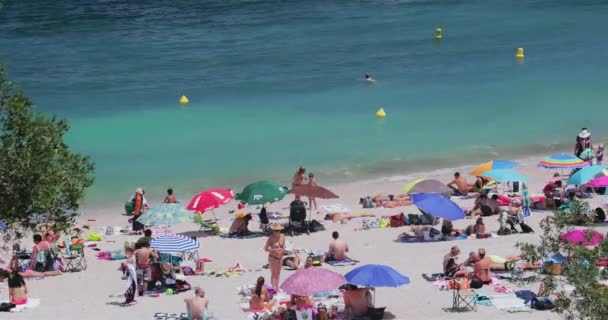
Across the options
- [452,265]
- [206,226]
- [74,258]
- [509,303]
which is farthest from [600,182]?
[74,258]

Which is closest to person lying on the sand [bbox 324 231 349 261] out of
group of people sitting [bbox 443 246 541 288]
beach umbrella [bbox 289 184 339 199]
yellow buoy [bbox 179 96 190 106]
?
group of people sitting [bbox 443 246 541 288]

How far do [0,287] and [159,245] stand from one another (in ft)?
10.2

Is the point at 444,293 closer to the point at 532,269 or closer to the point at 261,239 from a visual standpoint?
the point at 532,269

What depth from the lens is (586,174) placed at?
84.7 feet

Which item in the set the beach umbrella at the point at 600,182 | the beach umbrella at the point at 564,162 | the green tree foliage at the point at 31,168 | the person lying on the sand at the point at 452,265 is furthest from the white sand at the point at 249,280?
the green tree foliage at the point at 31,168

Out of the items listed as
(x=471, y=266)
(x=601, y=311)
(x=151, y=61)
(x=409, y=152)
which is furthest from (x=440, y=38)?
(x=601, y=311)

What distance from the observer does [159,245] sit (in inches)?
814

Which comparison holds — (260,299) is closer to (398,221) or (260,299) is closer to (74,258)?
(74,258)

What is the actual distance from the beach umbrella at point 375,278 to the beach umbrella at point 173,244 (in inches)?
157

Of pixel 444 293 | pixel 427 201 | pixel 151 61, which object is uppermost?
pixel 151 61

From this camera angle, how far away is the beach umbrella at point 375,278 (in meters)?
17.8

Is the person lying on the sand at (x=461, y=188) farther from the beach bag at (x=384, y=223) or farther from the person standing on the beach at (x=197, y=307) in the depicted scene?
the person standing on the beach at (x=197, y=307)

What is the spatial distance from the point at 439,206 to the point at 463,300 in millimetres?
5354

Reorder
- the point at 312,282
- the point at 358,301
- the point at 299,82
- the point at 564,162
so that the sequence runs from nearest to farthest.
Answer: the point at 312,282
the point at 358,301
the point at 564,162
the point at 299,82
